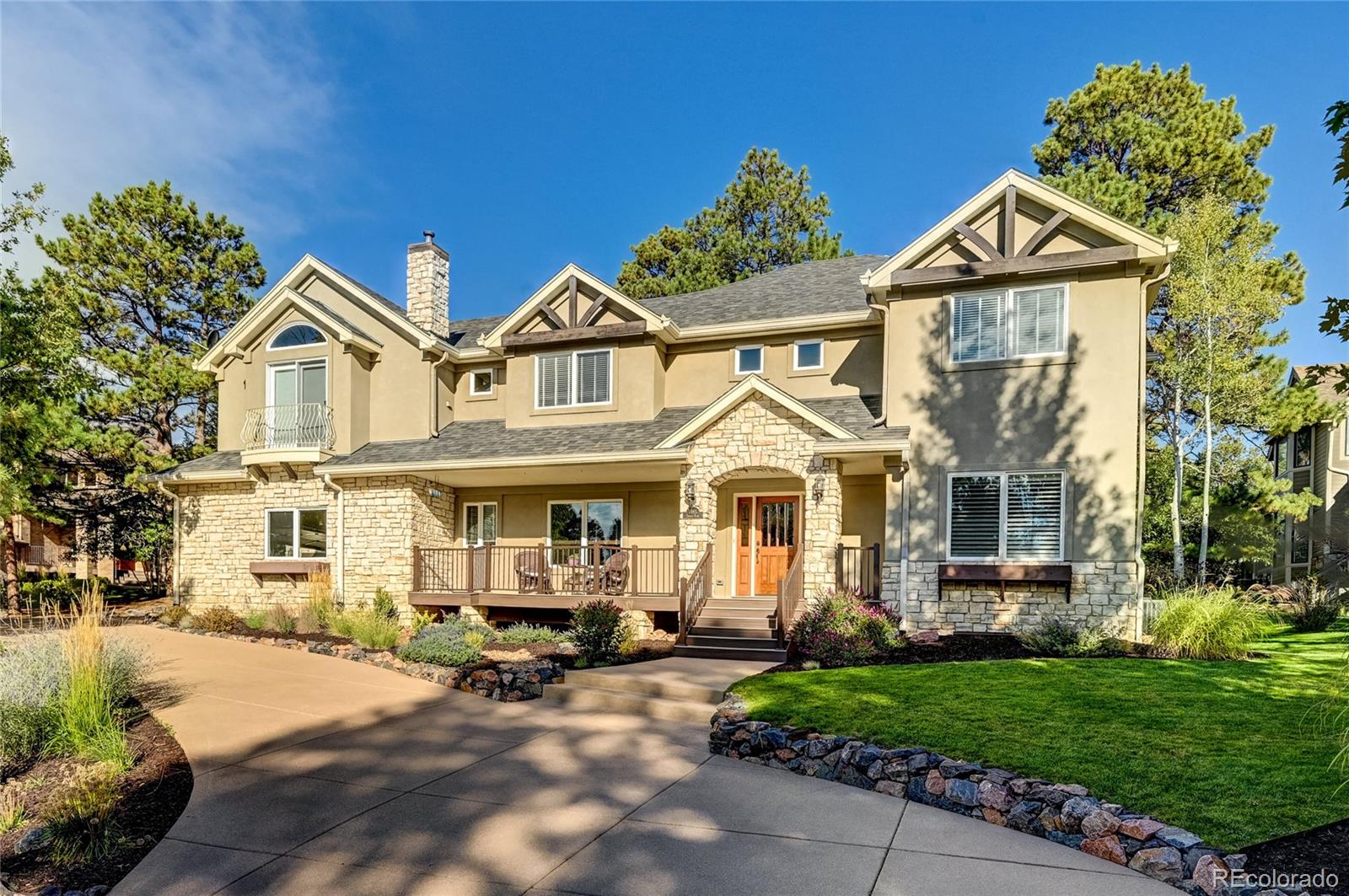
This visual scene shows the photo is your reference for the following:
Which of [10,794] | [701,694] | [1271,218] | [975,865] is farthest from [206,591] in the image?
[1271,218]

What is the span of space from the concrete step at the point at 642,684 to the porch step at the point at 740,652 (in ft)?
5.07

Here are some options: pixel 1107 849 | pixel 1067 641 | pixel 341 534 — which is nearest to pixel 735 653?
pixel 1067 641

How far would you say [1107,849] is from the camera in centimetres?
471

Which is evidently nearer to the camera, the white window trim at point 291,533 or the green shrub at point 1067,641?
the green shrub at point 1067,641

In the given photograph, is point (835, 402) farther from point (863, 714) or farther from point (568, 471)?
point (863, 714)

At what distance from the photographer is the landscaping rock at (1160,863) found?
437 centimetres

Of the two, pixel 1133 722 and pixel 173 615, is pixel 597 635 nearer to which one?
pixel 1133 722

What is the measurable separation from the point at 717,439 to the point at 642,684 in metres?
5.06

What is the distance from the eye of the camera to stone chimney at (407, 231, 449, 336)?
1780 cm

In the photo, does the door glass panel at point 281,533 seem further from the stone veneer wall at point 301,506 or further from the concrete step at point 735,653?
the concrete step at point 735,653

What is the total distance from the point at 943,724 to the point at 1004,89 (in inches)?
672

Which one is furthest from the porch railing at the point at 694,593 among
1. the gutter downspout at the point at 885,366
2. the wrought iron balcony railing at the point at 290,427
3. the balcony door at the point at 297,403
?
the balcony door at the point at 297,403

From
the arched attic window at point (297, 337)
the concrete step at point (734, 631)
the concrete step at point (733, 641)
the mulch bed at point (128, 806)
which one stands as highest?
the arched attic window at point (297, 337)

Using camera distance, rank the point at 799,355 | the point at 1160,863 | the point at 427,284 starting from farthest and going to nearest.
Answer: the point at 427,284 < the point at 799,355 < the point at 1160,863
